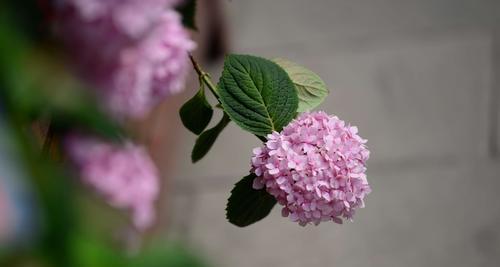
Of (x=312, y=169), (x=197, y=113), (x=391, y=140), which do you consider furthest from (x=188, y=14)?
(x=391, y=140)

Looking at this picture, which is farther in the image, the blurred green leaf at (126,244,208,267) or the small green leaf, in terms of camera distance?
the small green leaf

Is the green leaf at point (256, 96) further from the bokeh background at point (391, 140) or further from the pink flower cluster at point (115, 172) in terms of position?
the bokeh background at point (391, 140)

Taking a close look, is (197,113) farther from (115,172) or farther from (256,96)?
(115,172)

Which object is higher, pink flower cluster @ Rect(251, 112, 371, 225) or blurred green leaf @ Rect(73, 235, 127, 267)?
blurred green leaf @ Rect(73, 235, 127, 267)

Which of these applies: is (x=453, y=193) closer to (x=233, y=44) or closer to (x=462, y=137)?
(x=462, y=137)

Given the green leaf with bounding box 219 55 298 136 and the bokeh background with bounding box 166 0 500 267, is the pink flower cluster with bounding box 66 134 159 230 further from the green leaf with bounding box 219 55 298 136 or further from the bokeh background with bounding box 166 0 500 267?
the bokeh background with bounding box 166 0 500 267

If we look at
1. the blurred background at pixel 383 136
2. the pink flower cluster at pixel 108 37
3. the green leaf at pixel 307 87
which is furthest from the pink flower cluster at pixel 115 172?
the blurred background at pixel 383 136

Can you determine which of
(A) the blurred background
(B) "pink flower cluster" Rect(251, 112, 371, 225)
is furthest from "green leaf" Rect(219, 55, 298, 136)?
(A) the blurred background
